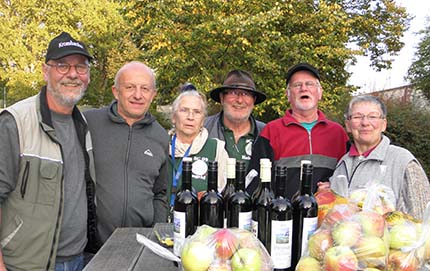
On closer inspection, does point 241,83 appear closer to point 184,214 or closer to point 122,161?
point 122,161

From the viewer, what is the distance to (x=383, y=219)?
1643 mm

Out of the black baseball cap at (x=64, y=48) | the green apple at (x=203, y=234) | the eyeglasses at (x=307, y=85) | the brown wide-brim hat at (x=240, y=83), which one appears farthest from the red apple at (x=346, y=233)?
the brown wide-brim hat at (x=240, y=83)

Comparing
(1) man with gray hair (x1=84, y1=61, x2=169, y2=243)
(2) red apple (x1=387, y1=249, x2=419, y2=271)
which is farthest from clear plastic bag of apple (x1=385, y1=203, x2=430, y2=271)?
(1) man with gray hair (x1=84, y1=61, x2=169, y2=243)

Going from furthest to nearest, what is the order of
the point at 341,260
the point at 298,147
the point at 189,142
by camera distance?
the point at 189,142 → the point at 298,147 → the point at 341,260

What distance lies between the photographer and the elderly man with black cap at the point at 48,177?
248 centimetres

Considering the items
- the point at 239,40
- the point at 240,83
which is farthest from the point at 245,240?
the point at 239,40

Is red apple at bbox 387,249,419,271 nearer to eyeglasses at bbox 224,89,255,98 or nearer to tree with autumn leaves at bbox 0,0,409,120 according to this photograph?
eyeglasses at bbox 224,89,255,98

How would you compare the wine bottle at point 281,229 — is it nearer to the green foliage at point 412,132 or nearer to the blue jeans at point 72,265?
the blue jeans at point 72,265

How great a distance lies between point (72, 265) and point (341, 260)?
6.69 feet

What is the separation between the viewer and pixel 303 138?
3.36 metres

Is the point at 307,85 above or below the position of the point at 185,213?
above

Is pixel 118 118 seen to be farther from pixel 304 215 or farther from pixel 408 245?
pixel 408 245

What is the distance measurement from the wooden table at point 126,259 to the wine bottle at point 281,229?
0.58 metres

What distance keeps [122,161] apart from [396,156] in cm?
209
